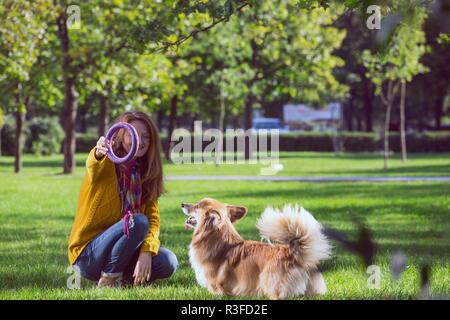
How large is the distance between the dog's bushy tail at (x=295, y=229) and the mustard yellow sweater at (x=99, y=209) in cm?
116

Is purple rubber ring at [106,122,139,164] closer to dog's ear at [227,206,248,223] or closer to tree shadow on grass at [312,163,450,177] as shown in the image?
dog's ear at [227,206,248,223]

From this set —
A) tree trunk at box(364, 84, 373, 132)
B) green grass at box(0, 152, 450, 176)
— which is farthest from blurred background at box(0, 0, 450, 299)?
tree trunk at box(364, 84, 373, 132)

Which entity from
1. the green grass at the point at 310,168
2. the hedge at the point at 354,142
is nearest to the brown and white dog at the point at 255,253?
the green grass at the point at 310,168

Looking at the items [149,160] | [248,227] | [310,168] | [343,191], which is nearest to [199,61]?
[310,168]

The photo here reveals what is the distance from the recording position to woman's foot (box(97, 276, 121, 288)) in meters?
5.67

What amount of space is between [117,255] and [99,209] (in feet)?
1.10

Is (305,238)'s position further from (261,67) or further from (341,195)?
(261,67)

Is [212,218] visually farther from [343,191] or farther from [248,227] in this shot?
[343,191]

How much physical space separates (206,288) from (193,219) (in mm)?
615

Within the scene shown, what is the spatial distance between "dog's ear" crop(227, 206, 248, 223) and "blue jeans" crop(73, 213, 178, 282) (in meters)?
0.62

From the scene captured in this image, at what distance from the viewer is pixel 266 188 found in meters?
19.4

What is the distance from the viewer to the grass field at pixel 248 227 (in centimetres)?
275
